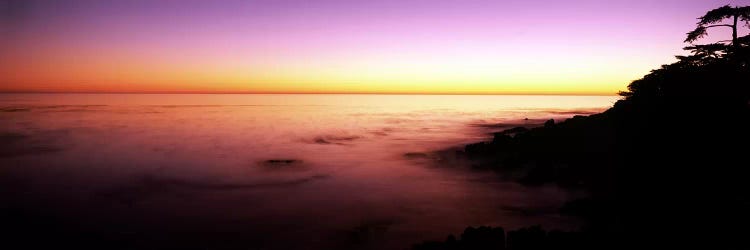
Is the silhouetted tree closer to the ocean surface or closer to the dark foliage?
the dark foliage

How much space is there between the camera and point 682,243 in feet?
22.4

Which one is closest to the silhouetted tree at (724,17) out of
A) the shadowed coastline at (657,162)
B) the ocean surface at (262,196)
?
the shadowed coastline at (657,162)

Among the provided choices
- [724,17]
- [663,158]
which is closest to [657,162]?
[663,158]

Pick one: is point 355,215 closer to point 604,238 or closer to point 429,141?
point 604,238

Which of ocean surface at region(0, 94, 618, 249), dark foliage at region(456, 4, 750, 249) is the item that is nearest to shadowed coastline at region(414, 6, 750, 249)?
dark foliage at region(456, 4, 750, 249)

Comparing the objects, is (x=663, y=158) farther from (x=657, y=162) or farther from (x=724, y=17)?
(x=724, y=17)

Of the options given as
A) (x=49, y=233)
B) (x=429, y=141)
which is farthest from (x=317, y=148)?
(x=49, y=233)

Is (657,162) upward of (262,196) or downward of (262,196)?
upward

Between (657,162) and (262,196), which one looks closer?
(657,162)

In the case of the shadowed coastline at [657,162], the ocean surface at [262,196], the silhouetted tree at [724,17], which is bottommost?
the ocean surface at [262,196]

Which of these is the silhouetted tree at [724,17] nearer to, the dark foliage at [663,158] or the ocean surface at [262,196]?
the dark foliage at [663,158]

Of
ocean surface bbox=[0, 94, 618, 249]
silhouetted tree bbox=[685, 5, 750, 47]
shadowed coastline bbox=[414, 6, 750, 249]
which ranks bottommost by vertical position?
ocean surface bbox=[0, 94, 618, 249]

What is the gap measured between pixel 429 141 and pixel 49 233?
23.2m

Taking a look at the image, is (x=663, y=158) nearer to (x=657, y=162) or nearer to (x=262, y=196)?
(x=657, y=162)
